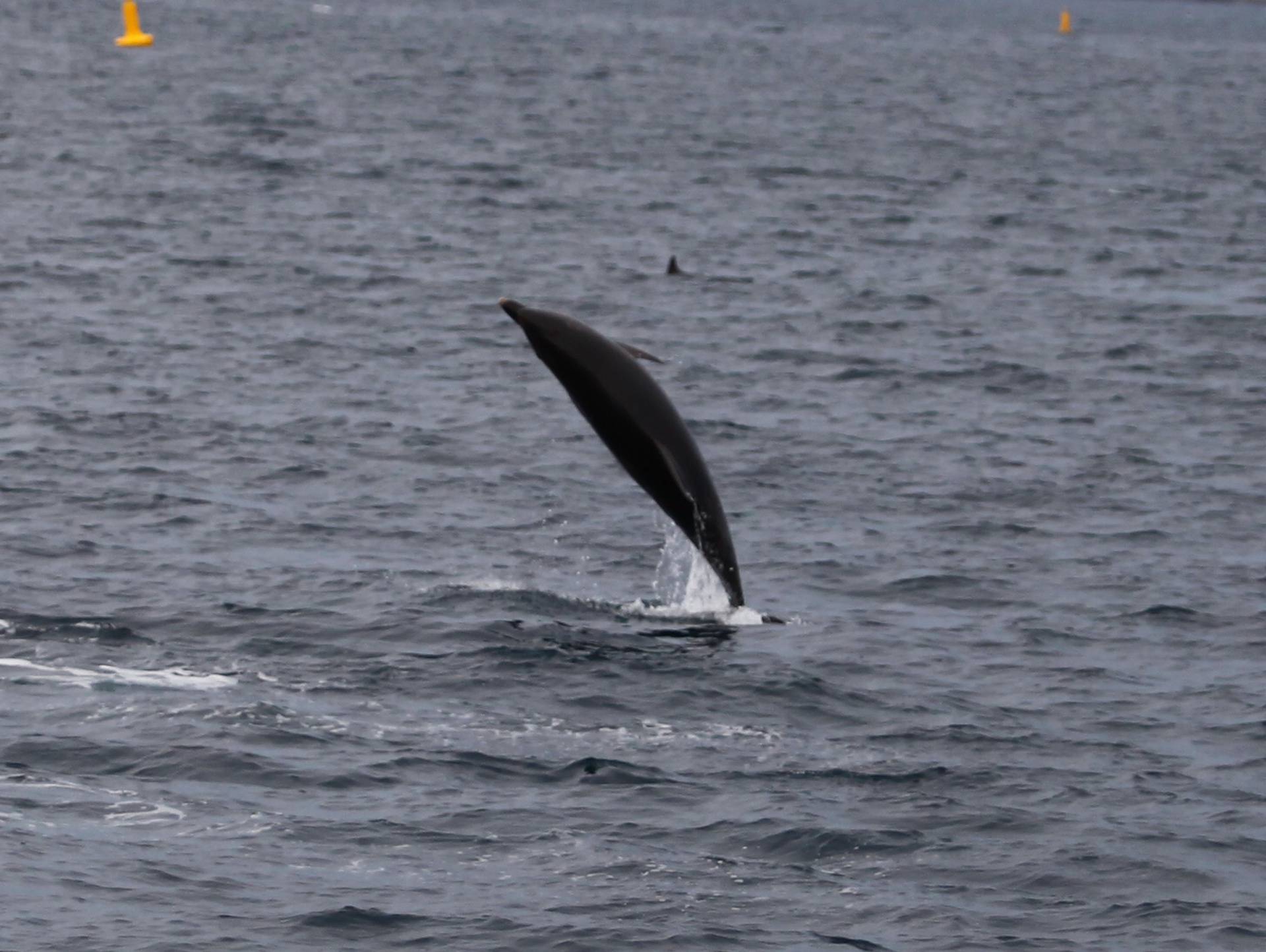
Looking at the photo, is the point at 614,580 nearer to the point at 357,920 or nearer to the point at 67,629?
the point at 67,629

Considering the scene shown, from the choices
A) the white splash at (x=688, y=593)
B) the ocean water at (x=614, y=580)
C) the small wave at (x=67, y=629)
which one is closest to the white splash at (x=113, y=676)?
the ocean water at (x=614, y=580)

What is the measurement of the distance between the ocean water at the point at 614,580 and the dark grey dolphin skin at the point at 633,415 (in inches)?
71.1

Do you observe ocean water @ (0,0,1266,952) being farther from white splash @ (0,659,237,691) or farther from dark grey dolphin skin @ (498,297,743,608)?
dark grey dolphin skin @ (498,297,743,608)

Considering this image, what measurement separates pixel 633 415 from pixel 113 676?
513cm

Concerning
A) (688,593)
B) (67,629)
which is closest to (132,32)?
(688,593)

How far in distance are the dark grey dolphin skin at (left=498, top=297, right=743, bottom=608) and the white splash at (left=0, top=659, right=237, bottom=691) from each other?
13.5 ft

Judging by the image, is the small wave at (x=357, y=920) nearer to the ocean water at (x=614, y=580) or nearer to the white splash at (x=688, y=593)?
the ocean water at (x=614, y=580)

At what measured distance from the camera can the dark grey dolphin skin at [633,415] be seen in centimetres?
1828

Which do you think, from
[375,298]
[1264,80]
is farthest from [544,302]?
[1264,80]

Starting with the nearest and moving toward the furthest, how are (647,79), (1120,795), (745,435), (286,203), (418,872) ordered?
(418,872)
(1120,795)
(745,435)
(286,203)
(647,79)

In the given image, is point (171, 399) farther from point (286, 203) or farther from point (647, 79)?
point (647, 79)

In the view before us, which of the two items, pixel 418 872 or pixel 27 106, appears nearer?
pixel 418 872

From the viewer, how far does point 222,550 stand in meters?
24.4

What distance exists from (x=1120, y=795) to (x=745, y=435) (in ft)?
44.7
